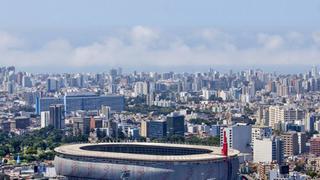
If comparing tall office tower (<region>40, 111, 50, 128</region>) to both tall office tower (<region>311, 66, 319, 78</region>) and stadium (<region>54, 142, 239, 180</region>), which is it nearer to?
stadium (<region>54, 142, 239, 180</region>)

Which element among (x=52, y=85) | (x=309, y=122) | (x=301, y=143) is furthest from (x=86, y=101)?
(x=301, y=143)

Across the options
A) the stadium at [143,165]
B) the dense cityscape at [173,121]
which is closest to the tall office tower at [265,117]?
the dense cityscape at [173,121]

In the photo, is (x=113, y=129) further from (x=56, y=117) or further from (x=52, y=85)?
(x=52, y=85)

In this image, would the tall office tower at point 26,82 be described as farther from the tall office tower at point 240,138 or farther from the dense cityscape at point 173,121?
the tall office tower at point 240,138

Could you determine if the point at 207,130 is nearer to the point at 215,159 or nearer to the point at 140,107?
the point at 140,107

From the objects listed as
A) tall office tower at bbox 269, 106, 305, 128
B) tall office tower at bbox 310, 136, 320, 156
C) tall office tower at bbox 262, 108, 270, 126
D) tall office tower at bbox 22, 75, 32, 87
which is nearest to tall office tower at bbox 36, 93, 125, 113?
tall office tower at bbox 262, 108, 270, 126
